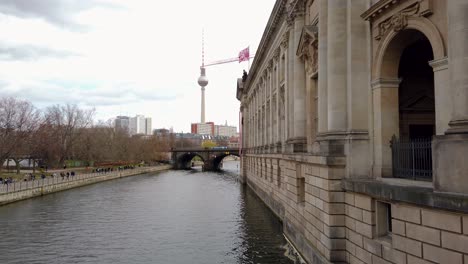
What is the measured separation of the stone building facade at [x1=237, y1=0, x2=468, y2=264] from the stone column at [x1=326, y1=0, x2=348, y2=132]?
0.04m

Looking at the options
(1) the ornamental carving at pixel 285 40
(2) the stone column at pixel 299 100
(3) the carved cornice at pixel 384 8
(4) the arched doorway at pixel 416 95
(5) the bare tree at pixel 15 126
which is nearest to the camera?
(3) the carved cornice at pixel 384 8

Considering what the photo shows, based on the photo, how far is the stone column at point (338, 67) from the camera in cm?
1555

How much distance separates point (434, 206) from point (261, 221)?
23.3 meters

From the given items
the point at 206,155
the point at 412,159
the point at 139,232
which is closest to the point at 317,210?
the point at 412,159

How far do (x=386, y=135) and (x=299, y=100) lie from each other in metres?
11.2

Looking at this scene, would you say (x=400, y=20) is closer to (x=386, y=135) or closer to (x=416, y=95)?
(x=386, y=135)

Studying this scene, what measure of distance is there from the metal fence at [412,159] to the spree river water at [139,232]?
9046 millimetres

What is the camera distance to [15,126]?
63219 mm

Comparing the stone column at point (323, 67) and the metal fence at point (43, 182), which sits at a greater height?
the stone column at point (323, 67)

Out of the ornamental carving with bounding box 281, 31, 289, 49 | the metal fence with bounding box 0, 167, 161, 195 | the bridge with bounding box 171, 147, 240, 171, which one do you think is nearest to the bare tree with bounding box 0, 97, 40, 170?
the metal fence with bounding box 0, 167, 161, 195

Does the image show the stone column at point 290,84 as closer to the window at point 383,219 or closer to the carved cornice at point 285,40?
the carved cornice at point 285,40

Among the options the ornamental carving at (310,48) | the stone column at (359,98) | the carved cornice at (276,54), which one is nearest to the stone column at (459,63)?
the stone column at (359,98)

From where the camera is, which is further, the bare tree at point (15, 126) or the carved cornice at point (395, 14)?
the bare tree at point (15, 126)

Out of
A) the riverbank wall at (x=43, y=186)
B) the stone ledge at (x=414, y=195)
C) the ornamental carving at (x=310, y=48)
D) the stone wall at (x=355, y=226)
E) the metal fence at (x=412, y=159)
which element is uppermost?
the ornamental carving at (x=310, y=48)
